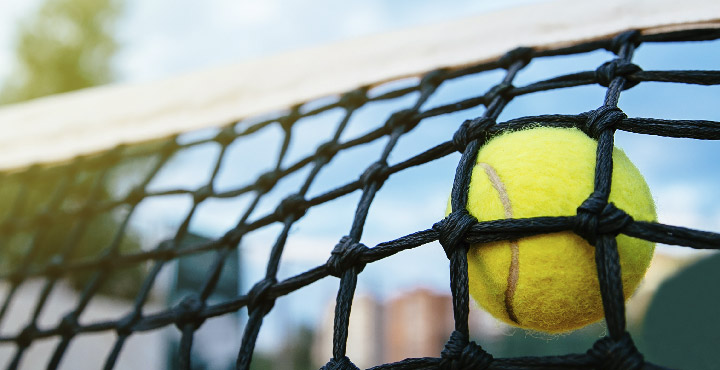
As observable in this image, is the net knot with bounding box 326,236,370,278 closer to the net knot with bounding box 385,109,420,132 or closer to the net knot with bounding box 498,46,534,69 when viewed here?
the net knot with bounding box 385,109,420,132

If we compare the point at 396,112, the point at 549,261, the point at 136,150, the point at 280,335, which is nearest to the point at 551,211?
the point at 549,261

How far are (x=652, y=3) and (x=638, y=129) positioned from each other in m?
0.31

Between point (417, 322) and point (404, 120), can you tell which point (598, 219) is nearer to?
point (404, 120)

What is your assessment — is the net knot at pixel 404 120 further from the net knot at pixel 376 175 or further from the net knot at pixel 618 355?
the net knot at pixel 618 355

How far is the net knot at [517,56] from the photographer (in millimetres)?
979

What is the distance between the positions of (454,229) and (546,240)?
0.31 ft

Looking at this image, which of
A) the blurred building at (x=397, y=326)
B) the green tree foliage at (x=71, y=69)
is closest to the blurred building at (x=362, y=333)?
the blurred building at (x=397, y=326)

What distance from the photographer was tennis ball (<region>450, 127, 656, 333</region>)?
64cm

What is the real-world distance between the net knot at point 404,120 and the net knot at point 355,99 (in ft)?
0.50

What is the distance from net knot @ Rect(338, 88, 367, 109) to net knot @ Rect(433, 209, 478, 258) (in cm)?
50

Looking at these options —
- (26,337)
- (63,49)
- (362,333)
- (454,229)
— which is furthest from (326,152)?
(362,333)

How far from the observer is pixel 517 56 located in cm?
98

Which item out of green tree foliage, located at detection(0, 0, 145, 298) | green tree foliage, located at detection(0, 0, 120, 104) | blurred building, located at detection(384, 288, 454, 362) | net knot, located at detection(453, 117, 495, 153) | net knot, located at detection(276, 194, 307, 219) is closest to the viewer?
net knot, located at detection(453, 117, 495, 153)

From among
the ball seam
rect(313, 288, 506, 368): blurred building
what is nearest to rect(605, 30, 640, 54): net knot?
the ball seam
